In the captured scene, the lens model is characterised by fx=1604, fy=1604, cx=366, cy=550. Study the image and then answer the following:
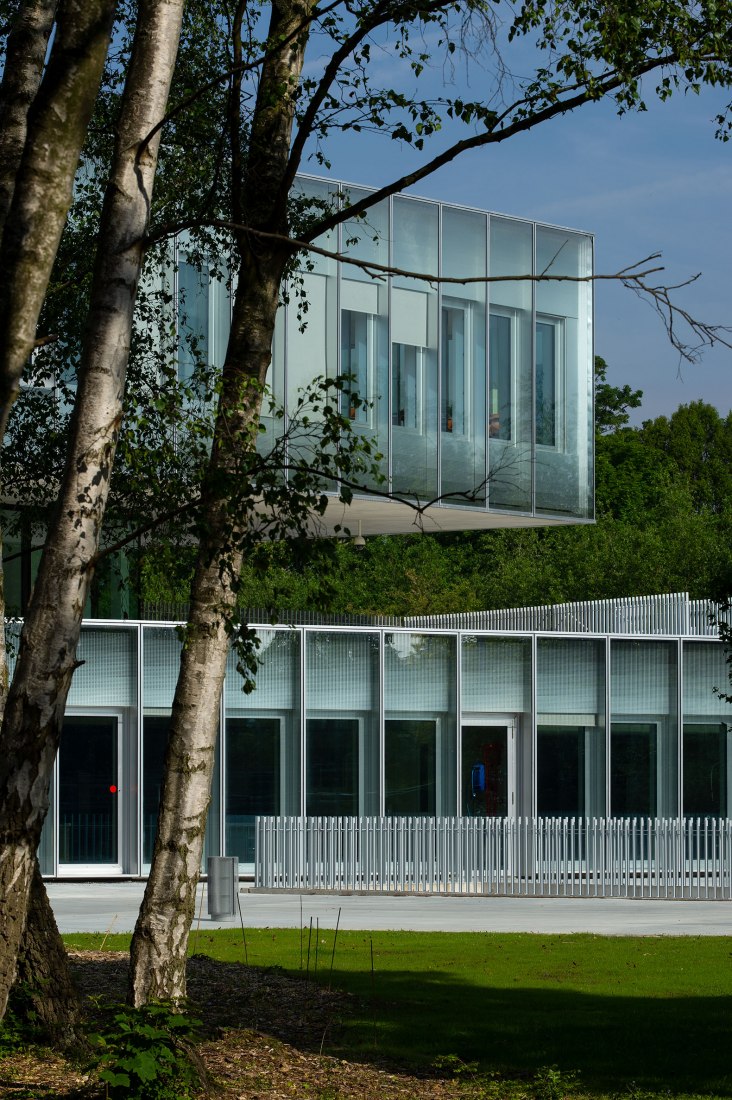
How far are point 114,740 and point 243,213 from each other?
16.7 meters

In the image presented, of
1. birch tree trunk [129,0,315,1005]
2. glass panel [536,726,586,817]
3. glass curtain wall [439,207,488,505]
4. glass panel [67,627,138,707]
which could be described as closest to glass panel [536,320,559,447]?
glass curtain wall [439,207,488,505]

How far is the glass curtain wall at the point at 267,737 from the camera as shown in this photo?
25.9 meters

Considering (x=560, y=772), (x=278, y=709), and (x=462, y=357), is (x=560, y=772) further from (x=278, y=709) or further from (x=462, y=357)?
(x=462, y=357)

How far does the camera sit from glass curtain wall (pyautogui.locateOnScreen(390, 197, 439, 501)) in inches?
1061

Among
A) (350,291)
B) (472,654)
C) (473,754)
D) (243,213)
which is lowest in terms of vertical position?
(473,754)

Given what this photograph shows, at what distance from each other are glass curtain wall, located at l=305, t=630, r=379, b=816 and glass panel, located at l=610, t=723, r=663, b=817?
450 centimetres

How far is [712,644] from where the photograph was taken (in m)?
28.8

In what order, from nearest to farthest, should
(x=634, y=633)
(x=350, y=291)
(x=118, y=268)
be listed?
(x=118, y=268) → (x=350, y=291) → (x=634, y=633)

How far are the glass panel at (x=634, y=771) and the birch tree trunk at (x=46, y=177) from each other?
22514 mm

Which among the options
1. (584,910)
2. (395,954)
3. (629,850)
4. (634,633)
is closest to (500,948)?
(395,954)

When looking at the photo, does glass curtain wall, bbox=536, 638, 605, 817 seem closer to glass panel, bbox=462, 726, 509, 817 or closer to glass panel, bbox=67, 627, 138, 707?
glass panel, bbox=462, 726, 509, 817

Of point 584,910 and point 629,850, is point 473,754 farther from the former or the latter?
point 584,910

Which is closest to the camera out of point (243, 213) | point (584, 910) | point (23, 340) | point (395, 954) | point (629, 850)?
point (23, 340)

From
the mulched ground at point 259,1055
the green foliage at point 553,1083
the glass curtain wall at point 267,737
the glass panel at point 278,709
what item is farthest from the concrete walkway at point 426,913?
the green foliage at point 553,1083
